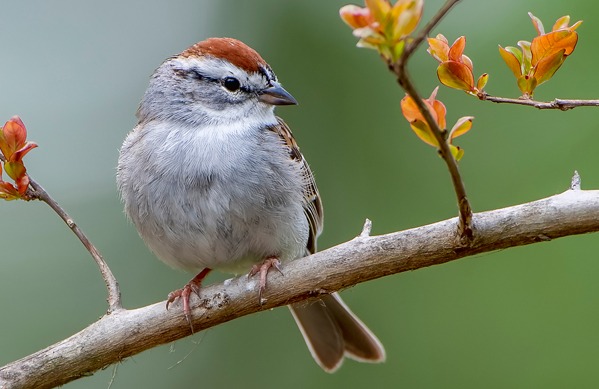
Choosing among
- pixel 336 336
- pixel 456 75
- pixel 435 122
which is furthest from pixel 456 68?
pixel 336 336

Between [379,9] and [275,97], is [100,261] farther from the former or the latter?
[379,9]

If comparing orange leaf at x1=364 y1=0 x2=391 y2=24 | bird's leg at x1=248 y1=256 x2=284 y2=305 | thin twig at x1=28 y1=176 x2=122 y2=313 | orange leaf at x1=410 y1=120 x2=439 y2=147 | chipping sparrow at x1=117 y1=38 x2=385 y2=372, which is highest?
chipping sparrow at x1=117 y1=38 x2=385 y2=372

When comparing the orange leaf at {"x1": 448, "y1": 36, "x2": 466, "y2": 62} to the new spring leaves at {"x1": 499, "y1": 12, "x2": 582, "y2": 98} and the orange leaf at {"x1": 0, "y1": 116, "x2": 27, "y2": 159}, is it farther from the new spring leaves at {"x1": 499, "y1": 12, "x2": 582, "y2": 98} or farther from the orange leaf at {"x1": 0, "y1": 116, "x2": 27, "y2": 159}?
the orange leaf at {"x1": 0, "y1": 116, "x2": 27, "y2": 159}

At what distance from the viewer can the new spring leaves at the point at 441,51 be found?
A: 1846 mm

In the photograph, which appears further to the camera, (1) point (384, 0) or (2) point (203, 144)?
(2) point (203, 144)

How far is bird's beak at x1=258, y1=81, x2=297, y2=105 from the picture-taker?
13.3ft

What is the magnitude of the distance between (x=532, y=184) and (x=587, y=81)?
30.4 inches

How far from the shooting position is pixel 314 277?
10.4 ft

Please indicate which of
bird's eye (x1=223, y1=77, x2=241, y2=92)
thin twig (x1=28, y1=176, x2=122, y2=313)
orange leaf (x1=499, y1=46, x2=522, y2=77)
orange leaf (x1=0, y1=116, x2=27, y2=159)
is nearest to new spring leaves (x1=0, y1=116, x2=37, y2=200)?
orange leaf (x1=0, y1=116, x2=27, y2=159)

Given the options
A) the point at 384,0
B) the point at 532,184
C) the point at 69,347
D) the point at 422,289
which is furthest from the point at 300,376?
the point at 384,0

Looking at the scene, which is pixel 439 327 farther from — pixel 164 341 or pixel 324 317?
pixel 164 341

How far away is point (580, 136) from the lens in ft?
16.7

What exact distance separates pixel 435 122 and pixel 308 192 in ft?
6.83

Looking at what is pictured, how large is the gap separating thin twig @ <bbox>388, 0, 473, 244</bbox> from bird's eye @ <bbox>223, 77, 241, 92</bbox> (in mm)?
1761
